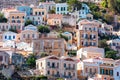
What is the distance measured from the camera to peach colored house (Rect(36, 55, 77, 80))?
7306 cm

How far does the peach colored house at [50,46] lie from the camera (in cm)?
7831

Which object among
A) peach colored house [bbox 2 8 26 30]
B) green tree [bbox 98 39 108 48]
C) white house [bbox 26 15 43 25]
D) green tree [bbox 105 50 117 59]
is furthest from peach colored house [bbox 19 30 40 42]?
green tree [bbox 105 50 117 59]

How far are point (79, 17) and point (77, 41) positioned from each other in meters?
8.52

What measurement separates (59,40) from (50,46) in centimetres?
111

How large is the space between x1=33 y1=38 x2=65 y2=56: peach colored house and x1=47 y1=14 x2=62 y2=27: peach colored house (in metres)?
9.44

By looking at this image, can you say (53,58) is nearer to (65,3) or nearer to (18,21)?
(18,21)

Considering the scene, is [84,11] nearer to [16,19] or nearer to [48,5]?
[48,5]

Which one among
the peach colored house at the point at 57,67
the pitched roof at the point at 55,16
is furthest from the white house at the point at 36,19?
the peach colored house at the point at 57,67

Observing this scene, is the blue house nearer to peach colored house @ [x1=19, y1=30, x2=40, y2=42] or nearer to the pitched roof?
the pitched roof

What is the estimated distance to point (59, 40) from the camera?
7838 cm

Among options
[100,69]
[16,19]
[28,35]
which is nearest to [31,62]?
[100,69]

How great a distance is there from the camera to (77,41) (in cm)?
8319

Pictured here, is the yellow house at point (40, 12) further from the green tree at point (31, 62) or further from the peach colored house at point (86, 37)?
the green tree at point (31, 62)

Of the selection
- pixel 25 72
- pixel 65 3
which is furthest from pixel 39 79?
pixel 65 3
